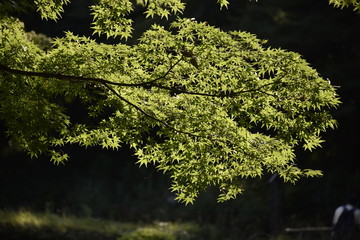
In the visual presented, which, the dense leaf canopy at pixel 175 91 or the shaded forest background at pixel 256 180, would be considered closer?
the dense leaf canopy at pixel 175 91

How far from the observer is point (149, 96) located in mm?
5316

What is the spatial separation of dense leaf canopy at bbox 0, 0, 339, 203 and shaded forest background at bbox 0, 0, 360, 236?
786 cm

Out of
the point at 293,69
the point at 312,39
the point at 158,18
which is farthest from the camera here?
the point at 158,18

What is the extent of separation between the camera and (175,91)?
16.7ft

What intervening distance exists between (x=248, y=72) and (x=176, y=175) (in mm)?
1454

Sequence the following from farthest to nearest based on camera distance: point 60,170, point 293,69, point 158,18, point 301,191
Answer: point 60,170 < point 158,18 < point 301,191 < point 293,69

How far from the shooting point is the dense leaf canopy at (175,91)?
15.9 feet

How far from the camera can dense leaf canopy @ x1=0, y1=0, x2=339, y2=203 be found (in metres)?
4.86

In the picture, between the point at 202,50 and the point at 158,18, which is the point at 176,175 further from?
the point at 158,18

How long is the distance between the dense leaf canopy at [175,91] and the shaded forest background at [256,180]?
786cm

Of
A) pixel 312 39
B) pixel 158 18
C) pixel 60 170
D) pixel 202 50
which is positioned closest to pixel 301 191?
pixel 312 39

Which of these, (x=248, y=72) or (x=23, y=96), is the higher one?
(x=248, y=72)

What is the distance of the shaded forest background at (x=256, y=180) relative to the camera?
12875mm

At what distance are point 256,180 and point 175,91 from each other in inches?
406
